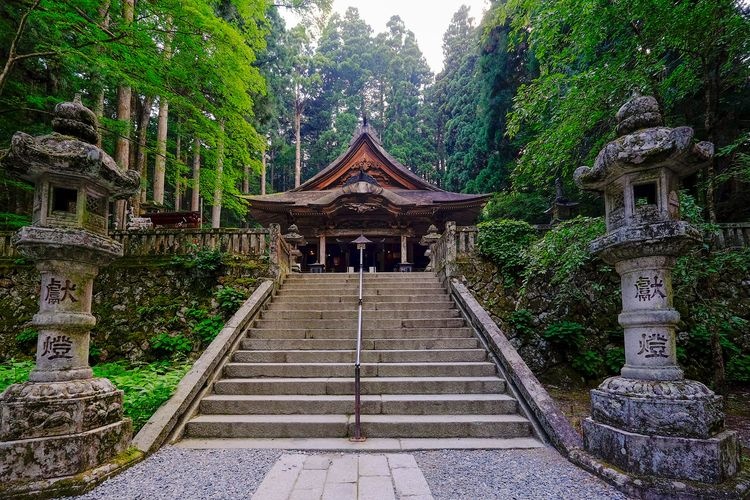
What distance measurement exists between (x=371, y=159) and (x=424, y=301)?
11777 millimetres

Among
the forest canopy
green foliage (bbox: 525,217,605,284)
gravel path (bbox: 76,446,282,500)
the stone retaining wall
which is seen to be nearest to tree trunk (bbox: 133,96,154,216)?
the forest canopy

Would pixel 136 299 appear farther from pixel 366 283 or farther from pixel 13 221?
pixel 366 283

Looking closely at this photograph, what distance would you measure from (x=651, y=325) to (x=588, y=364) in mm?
4561

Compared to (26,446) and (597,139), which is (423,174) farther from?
(26,446)

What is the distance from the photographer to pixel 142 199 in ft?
39.3

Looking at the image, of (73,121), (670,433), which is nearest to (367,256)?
(73,121)

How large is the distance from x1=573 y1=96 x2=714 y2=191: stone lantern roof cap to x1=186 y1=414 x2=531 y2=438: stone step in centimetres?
277

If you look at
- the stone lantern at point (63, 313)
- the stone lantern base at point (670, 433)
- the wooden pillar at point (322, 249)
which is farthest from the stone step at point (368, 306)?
the wooden pillar at point (322, 249)

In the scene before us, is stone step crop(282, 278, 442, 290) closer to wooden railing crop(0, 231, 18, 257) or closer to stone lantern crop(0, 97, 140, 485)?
stone lantern crop(0, 97, 140, 485)

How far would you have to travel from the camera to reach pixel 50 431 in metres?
2.79

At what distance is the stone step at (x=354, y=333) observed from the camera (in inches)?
230

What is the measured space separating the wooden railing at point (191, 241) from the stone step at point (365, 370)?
148 inches

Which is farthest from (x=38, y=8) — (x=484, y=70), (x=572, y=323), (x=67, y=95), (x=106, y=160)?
(x=484, y=70)

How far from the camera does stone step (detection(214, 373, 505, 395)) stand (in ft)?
14.9
